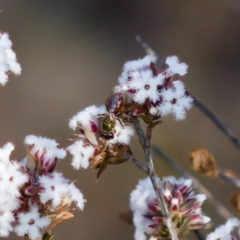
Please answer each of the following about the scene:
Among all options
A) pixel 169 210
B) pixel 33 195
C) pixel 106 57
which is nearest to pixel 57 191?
pixel 33 195

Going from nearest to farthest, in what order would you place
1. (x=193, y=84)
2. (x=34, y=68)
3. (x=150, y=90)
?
(x=150, y=90)
(x=193, y=84)
(x=34, y=68)

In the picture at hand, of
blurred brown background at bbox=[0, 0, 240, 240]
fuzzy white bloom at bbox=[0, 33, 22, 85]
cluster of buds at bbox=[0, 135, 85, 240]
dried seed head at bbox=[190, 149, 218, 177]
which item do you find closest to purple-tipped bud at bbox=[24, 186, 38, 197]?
cluster of buds at bbox=[0, 135, 85, 240]

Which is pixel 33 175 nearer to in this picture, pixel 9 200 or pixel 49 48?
pixel 9 200

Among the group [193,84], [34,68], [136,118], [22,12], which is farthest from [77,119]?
[22,12]

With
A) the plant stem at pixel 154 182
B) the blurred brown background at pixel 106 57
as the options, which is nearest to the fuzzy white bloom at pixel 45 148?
the plant stem at pixel 154 182

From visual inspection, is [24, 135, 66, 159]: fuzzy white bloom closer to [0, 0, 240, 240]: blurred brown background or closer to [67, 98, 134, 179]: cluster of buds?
[67, 98, 134, 179]: cluster of buds

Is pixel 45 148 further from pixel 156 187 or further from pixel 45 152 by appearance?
pixel 156 187
